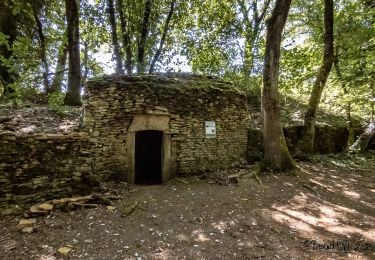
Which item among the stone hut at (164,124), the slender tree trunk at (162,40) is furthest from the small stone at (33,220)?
the slender tree trunk at (162,40)

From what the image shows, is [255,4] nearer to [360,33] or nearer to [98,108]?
[360,33]

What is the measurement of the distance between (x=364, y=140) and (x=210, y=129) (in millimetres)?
6463

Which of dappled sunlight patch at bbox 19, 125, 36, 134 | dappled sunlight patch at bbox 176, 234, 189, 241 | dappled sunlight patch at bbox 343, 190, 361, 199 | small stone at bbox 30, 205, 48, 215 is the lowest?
dappled sunlight patch at bbox 176, 234, 189, 241

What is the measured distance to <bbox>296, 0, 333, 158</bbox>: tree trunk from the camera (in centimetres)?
836

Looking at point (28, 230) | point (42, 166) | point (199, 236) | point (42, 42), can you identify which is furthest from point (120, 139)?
point (42, 42)

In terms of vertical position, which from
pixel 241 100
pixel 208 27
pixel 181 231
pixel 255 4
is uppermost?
pixel 255 4

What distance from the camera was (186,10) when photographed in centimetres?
1254

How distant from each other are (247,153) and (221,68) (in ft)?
19.4

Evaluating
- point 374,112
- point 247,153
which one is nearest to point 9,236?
point 247,153

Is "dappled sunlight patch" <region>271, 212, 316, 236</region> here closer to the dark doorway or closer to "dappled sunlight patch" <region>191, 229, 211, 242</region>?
"dappled sunlight patch" <region>191, 229, 211, 242</region>

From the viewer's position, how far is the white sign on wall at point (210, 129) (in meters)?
7.04

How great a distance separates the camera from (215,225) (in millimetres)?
4164

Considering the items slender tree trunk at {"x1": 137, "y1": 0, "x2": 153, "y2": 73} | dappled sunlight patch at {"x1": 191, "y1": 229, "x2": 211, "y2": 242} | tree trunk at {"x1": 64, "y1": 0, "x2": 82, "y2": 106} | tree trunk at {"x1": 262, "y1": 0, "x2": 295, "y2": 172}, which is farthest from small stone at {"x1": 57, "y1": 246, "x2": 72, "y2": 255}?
slender tree trunk at {"x1": 137, "y1": 0, "x2": 153, "y2": 73}

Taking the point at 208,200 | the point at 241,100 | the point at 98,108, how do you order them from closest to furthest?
the point at 208,200 → the point at 98,108 → the point at 241,100
